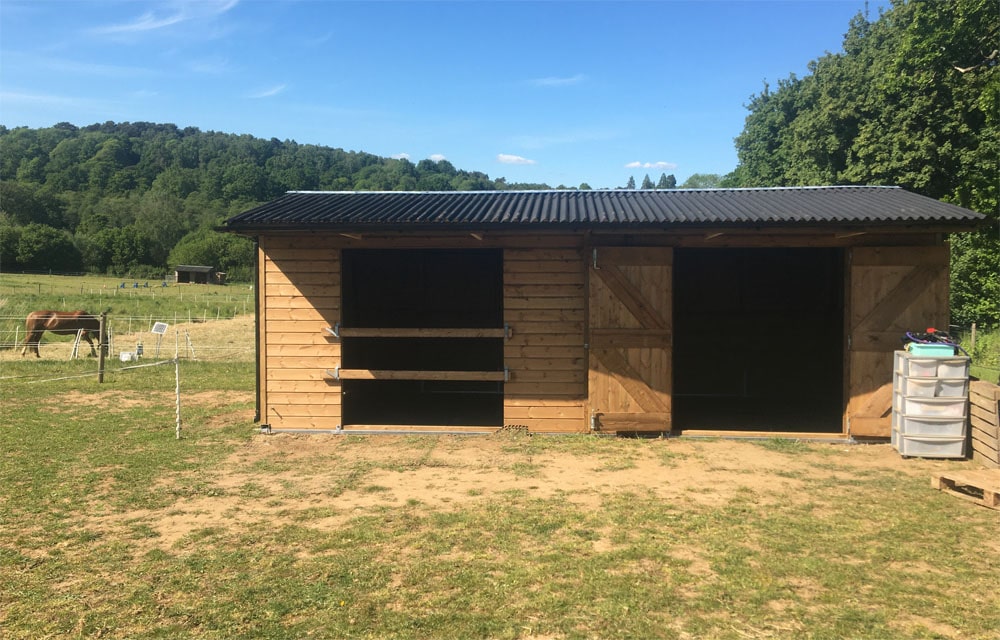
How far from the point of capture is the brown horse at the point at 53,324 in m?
16.4

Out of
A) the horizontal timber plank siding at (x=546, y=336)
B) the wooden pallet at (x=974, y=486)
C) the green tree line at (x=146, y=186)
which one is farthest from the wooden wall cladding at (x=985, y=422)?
the green tree line at (x=146, y=186)

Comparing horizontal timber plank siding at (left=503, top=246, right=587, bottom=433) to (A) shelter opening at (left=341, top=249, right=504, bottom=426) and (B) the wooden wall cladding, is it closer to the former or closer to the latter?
(A) shelter opening at (left=341, top=249, right=504, bottom=426)

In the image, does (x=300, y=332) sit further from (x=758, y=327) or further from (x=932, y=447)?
(x=758, y=327)

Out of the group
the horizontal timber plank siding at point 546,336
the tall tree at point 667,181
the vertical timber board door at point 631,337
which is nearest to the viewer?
the vertical timber board door at point 631,337

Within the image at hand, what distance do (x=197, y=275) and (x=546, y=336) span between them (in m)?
68.0

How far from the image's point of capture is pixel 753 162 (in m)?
37.9

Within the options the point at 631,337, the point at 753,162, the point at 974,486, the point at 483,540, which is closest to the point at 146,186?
the point at 753,162

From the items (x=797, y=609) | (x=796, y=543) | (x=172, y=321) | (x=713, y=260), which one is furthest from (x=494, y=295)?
(x=172, y=321)

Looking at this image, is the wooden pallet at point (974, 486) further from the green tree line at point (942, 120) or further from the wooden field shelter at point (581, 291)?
the green tree line at point (942, 120)

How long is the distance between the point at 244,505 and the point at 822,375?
392 inches

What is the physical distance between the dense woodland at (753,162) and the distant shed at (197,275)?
12.1 feet

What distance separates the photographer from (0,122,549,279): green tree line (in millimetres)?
61344

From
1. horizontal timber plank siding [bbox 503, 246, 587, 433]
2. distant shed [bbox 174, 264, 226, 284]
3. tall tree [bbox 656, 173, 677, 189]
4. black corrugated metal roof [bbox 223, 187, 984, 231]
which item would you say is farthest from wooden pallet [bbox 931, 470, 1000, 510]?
tall tree [bbox 656, 173, 677, 189]

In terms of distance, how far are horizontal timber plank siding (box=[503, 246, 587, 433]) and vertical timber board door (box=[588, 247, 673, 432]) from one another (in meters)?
0.23
